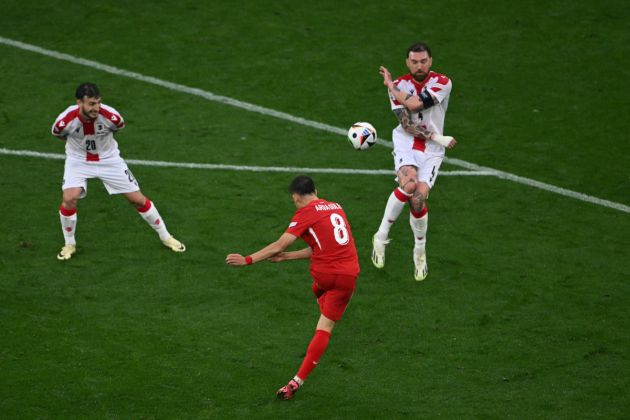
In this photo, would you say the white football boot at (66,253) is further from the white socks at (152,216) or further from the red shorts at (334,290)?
the red shorts at (334,290)

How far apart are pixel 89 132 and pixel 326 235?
3.68 metres

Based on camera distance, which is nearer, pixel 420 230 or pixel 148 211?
pixel 420 230

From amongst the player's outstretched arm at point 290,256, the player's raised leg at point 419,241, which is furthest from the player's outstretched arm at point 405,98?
the player's outstretched arm at point 290,256

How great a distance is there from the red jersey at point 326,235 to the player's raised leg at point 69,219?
3.49 m

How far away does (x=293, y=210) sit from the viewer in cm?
1395

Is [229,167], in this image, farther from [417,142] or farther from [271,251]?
[271,251]

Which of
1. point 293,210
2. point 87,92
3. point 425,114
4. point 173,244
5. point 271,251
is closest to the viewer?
point 271,251

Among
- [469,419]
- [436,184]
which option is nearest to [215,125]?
[436,184]

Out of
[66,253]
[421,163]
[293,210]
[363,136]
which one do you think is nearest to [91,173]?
[66,253]

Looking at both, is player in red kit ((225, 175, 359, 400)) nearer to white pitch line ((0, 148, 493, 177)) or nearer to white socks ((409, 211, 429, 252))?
white socks ((409, 211, 429, 252))

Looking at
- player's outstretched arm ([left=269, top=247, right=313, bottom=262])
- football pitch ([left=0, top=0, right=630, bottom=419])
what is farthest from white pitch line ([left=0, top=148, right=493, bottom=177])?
player's outstretched arm ([left=269, top=247, right=313, bottom=262])

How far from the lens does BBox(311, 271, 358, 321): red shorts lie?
10.1 meters

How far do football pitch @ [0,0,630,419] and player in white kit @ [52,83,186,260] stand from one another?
0.42 meters

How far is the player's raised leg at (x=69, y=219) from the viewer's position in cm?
1245
